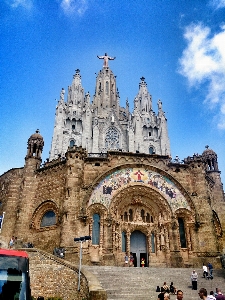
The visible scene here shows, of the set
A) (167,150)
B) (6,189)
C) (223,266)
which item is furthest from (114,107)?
(223,266)

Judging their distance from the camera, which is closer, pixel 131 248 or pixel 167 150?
pixel 131 248

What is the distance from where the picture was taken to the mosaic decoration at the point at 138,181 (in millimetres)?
20938

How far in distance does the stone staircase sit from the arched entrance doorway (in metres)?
4.37

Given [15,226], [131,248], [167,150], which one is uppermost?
[167,150]

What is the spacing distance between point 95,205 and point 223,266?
385 inches

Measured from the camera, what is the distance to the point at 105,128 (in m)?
54.4

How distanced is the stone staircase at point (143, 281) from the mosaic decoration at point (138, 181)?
545cm

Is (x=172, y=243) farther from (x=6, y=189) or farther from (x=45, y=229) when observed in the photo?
(x=6, y=189)

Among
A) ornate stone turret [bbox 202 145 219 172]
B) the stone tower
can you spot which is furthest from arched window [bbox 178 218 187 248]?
the stone tower

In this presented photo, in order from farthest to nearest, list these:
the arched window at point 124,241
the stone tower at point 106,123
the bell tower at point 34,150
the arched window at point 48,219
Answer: the stone tower at point 106,123 < the bell tower at point 34,150 < the arched window at point 48,219 < the arched window at point 124,241

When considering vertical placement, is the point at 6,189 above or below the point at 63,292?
above

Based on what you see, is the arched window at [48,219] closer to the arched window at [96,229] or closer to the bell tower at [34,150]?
the arched window at [96,229]

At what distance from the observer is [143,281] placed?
1469 cm

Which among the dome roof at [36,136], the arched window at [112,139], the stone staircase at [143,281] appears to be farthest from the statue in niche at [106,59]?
the stone staircase at [143,281]
